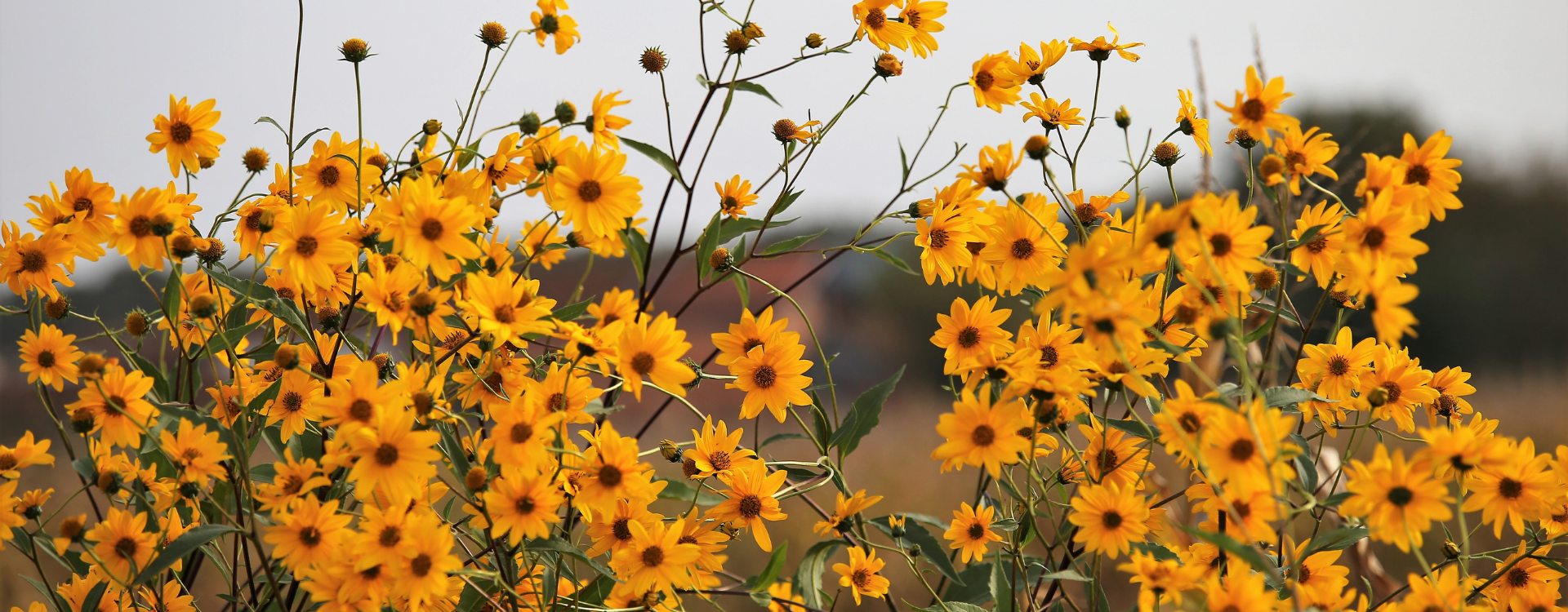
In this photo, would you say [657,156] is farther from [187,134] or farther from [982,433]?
[187,134]

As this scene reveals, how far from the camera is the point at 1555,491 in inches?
32.4

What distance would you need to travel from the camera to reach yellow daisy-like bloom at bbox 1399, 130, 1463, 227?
77cm

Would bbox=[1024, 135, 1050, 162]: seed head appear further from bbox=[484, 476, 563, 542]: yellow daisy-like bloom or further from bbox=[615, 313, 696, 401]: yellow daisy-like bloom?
bbox=[484, 476, 563, 542]: yellow daisy-like bloom

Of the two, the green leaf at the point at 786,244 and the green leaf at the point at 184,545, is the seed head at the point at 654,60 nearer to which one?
the green leaf at the point at 786,244

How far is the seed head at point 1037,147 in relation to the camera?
843 millimetres

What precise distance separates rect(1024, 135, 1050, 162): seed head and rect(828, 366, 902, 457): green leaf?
0.88ft

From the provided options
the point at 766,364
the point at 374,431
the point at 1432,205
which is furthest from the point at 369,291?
the point at 1432,205

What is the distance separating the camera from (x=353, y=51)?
103cm

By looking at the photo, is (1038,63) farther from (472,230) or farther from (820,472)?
(472,230)

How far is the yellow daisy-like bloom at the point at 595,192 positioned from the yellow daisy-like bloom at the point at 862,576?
0.45 metres

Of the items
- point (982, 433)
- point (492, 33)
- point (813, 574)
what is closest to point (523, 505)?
point (813, 574)

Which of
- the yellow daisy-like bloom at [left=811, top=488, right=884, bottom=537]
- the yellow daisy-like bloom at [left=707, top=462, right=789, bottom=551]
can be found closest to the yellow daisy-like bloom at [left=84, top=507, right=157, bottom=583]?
the yellow daisy-like bloom at [left=707, top=462, right=789, bottom=551]

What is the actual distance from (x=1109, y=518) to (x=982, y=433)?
0.18 meters

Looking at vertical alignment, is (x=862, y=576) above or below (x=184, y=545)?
below
